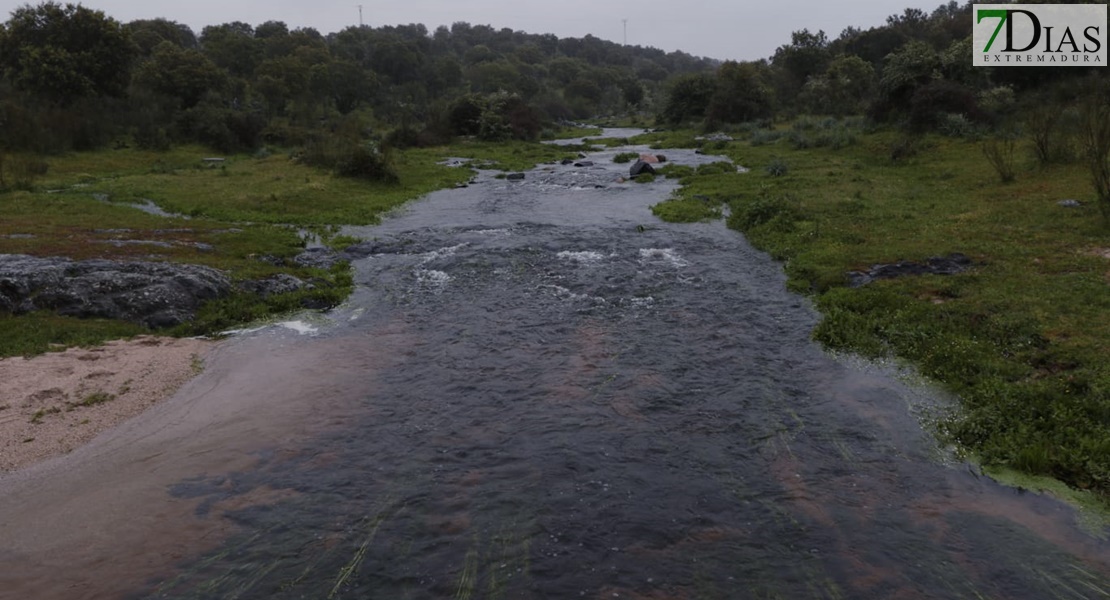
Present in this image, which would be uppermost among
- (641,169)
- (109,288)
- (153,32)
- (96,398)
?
(153,32)

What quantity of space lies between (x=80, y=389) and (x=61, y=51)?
219ft

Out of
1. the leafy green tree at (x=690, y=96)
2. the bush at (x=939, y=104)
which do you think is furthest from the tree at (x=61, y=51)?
the bush at (x=939, y=104)

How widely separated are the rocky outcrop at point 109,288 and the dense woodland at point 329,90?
3285 centimetres

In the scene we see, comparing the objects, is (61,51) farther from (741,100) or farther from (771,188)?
(741,100)

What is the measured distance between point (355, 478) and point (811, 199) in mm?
29041

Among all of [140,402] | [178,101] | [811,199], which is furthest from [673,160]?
[178,101]

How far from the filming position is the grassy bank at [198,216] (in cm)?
2014

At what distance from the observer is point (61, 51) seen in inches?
2493

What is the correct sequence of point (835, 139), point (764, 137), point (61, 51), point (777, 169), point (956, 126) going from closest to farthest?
point (777, 169), point (956, 126), point (835, 139), point (61, 51), point (764, 137)

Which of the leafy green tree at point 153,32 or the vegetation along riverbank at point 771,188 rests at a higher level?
the leafy green tree at point 153,32

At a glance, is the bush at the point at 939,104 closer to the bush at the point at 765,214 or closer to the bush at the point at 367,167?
the bush at the point at 765,214
